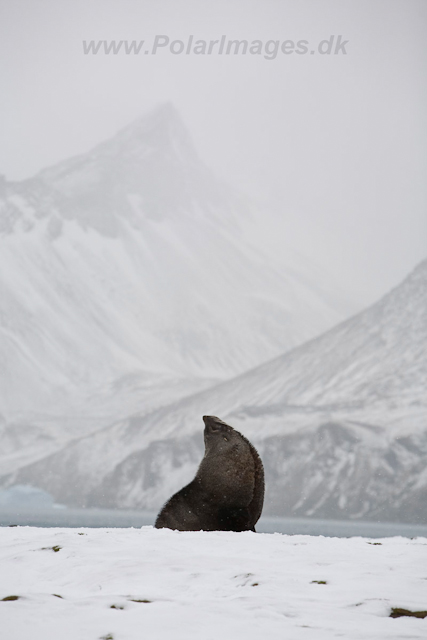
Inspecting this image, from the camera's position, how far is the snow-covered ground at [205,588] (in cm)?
578

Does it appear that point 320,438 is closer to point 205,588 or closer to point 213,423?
point 213,423

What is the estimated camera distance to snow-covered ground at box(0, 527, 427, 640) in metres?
5.78

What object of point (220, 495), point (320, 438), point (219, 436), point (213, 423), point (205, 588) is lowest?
point (205, 588)

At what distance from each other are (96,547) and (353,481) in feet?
462

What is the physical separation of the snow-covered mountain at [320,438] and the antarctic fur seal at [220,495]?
13411cm

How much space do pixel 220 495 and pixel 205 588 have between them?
5.66 metres

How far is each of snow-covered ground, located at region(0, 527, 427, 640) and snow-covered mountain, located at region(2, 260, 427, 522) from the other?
5427 inches

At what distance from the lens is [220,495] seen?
12.6 metres

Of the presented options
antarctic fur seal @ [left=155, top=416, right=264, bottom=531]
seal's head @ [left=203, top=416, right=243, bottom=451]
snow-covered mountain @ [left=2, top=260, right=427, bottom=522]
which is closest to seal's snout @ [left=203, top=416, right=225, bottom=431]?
seal's head @ [left=203, top=416, right=243, bottom=451]

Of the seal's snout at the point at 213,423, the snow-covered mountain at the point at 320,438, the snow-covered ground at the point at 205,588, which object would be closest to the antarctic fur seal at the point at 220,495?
the seal's snout at the point at 213,423

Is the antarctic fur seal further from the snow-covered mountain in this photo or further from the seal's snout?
the snow-covered mountain

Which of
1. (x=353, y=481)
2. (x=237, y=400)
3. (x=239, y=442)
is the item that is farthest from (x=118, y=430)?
(x=239, y=442)

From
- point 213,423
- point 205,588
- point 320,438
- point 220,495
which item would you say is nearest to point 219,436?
point 213,423

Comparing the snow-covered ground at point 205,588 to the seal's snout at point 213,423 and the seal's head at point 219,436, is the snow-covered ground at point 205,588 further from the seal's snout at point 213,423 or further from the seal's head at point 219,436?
the seal's snout at point 213,423
